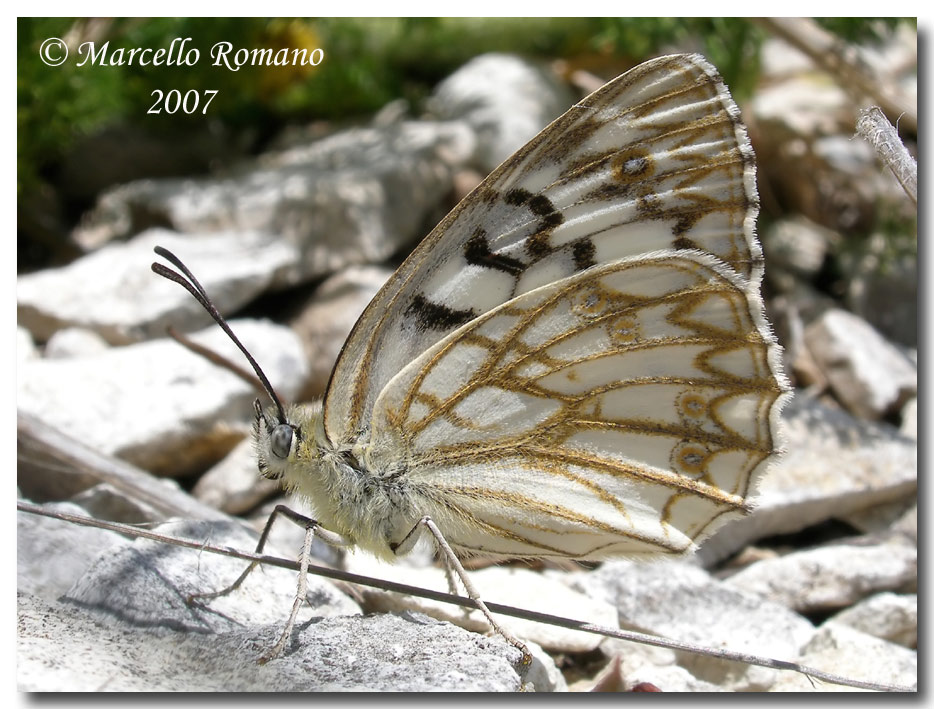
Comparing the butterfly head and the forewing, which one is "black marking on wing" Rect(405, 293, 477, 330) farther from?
the butterfly head

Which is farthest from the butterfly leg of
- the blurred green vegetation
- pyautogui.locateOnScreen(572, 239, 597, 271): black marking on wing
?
the blurred green vegetation

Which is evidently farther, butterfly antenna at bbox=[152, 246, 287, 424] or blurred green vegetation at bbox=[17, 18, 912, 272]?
blurred green vegetation at bbox=[17, 18, 912, 272]

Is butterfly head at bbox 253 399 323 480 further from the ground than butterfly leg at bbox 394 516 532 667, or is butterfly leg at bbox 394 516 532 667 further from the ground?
butterfly head at bbox 253 399 323 480

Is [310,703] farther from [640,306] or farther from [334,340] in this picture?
[334,340]

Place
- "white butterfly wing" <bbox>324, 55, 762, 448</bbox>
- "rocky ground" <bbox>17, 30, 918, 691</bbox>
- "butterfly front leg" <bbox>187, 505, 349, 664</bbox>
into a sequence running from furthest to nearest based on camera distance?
"white butterfly wing" <bbox>324, 55, 762, 448</bbox>
"rocky ground" <bbox>17, 30, 918, 691</bbox>
"butterfly front leg" <bbox>187, 505, 349, 664</bbox>

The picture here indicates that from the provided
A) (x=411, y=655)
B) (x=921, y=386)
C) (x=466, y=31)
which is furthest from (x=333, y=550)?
(x=466, y=31)

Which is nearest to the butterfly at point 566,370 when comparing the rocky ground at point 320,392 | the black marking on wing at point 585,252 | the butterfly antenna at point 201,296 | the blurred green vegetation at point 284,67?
the black marking on wing at point 585,252

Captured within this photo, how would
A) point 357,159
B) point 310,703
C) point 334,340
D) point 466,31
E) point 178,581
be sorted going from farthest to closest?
point 466,31, point 357,159, point 334,340, point 178,581, point 310,703

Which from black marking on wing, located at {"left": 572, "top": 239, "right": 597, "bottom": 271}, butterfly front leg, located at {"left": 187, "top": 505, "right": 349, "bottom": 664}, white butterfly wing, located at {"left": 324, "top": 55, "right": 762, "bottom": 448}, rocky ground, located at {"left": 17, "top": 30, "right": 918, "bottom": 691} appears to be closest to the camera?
butterfly front leg, located at {"left": 187, "top": 505, "right": 349, "bottom": 664}
